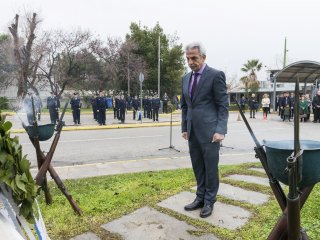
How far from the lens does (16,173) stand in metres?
2.20

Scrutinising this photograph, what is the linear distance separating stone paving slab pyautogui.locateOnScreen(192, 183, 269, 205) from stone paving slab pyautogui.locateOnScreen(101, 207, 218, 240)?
44.0 inches

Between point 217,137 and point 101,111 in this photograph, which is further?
point 101,111

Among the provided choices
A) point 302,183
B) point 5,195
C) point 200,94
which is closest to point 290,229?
point 302,183

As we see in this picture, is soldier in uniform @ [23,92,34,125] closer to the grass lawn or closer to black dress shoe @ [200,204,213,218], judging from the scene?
the grass lawn

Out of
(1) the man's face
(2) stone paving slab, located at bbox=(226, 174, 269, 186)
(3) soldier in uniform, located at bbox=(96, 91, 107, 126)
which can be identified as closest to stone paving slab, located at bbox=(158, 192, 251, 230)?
(2) stone paving slab, located at bbox=(226, 174, 269, 186)

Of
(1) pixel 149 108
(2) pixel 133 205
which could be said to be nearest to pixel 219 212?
(2) pixel 133 205

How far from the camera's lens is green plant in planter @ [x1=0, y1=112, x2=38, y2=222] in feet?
6.95

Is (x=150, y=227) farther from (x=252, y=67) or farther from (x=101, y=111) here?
(x=252, y=67)

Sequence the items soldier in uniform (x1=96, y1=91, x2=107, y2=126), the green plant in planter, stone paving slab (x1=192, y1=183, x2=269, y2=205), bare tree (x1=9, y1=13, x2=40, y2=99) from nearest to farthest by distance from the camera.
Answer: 1. the green plant in planter
2. stone paving slab (x1=192, y1=183, x2=269, y2=205)
3. soldier in uniform (x1=96, y1=91, x2=107, y2=126)
4. bare tree (x1=9, y1=13, x2=40, y2=99)

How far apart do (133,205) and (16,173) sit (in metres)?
2.29

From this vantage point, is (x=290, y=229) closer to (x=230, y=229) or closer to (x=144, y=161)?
(x=230, y=229)

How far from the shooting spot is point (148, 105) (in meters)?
22.9

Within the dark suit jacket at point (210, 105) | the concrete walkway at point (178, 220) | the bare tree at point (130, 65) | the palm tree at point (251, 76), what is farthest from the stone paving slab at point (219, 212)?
the palm tree at point (251, 76)

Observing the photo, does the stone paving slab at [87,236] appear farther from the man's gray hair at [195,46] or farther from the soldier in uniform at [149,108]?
the soldier in uniform at [149,108]
